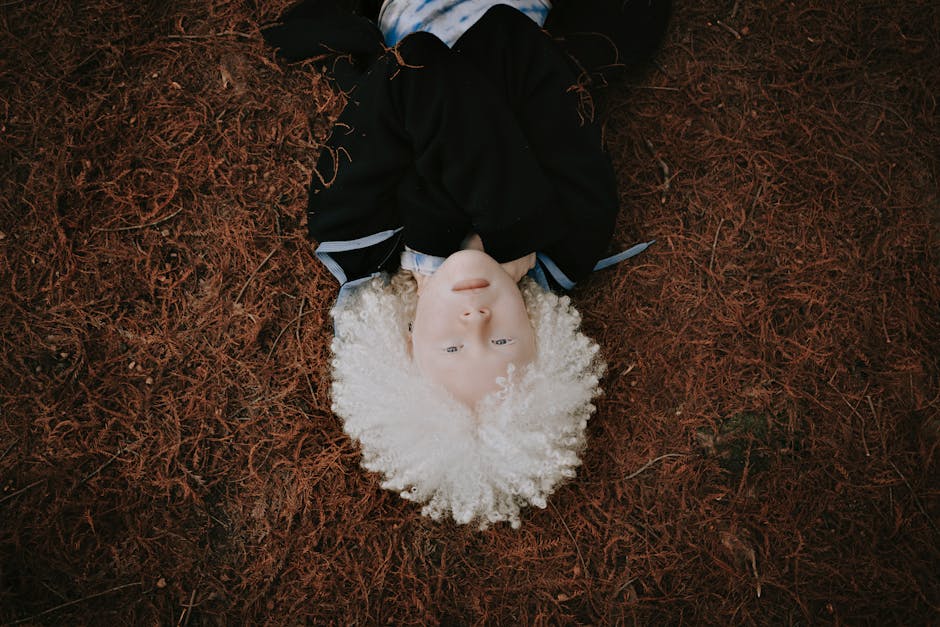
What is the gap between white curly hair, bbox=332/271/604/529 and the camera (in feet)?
6.12

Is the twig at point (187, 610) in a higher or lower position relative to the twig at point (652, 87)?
lower

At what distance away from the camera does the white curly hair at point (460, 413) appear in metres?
1.87

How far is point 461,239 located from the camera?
6.68ft

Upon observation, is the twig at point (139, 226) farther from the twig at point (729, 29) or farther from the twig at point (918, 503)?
the twig at point (918, 503)

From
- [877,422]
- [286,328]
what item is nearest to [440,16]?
[286,328]

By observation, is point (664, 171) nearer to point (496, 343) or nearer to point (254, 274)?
point (496, 343)

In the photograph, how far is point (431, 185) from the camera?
196 centimetres

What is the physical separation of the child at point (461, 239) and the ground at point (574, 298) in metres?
0.29

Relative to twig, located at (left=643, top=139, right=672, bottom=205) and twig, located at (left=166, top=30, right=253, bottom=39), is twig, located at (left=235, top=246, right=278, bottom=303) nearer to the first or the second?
twig, located at (left=166, top=30, right=253, bottom=39)

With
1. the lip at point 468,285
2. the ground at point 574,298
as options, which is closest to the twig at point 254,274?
the ground at point 574,298

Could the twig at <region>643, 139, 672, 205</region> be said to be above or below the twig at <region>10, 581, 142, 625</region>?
above

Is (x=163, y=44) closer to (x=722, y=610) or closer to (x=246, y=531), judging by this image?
(x=246, y=531)

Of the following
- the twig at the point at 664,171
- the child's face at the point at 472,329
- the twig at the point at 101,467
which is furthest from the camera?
A: the twig at the point at 664,171

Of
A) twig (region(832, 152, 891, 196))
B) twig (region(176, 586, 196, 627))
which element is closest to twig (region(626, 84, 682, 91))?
twig (region(832, 152, 891, 196))
